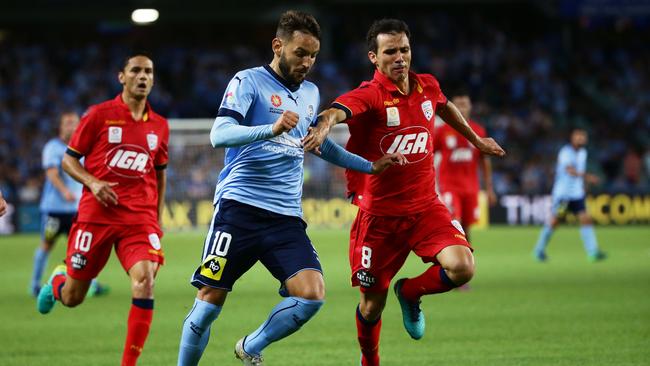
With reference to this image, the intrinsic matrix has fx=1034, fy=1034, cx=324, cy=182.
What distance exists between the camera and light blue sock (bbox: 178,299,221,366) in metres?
6.61

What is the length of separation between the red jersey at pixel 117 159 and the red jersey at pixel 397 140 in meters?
1.86

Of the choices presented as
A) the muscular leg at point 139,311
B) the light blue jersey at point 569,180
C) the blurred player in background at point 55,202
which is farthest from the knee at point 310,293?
the light blue jersey at point 569,180

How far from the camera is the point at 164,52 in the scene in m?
34.9

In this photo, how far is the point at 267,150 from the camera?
6.70 metres

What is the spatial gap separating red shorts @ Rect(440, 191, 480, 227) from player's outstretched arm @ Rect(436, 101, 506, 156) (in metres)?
5.77

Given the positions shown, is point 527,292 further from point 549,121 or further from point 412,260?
point 549,121

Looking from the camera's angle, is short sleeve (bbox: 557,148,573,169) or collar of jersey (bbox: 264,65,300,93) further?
short sleeve (bbox: 557,148,573,169)

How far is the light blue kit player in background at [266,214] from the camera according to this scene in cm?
660

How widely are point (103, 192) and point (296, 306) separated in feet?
6.49

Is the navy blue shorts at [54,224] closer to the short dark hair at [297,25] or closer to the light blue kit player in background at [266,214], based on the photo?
the light blue kit player in background at [266,214]

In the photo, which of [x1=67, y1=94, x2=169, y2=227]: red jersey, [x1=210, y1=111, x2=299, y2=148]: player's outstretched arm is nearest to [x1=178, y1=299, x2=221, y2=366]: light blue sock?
[x1=210, y1=111, x2=299, y2=148]: player's outstretched arm

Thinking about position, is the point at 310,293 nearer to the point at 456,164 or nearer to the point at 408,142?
the point at 408,142

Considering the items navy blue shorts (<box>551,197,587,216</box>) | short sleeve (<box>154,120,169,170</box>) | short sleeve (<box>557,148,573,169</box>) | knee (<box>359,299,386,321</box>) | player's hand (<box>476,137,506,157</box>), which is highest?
short sleeve (<box>557,148,573,169</box>)

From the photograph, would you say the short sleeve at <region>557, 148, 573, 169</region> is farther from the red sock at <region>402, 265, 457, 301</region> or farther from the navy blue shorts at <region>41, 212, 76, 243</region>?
the red sock at <region>402, 265, 457, 301</region>
